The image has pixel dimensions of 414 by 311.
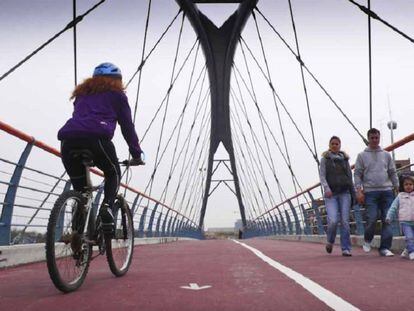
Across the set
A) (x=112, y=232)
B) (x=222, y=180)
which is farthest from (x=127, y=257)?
(x=222, y=180)

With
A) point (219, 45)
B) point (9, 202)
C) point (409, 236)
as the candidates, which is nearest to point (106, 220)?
point (9, 202)

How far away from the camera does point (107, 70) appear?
4191 mm

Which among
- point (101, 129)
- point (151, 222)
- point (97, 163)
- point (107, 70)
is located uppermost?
point (107, 70)

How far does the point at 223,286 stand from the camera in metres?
3.82

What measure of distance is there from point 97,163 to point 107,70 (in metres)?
0.73

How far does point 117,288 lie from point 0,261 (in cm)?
202

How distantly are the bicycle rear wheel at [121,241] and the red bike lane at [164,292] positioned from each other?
11 cm

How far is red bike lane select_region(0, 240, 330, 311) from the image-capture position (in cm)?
303

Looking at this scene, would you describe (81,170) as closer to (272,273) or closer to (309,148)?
(272,273)

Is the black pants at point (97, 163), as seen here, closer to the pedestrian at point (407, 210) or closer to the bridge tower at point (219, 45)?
the pedestrian at point (407, 210)

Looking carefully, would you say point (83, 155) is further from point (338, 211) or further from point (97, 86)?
point (338, 211)

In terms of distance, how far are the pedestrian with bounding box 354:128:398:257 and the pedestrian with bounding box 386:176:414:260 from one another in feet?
1.56

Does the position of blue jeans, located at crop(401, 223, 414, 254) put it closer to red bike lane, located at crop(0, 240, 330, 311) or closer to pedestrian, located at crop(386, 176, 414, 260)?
pedestrian, located at crop(386, 176, 414, 260)

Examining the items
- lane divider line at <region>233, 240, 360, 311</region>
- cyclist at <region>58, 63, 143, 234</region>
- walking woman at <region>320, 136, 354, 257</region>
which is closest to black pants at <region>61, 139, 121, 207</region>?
cyclist at <region>58, 63, 143, 234</region>
